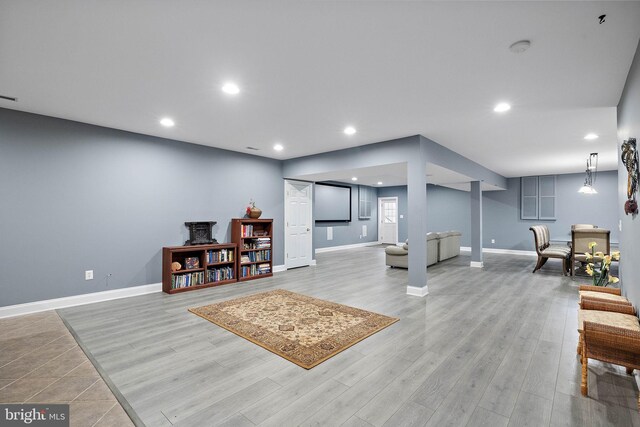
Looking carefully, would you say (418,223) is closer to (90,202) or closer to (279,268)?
(279,268)

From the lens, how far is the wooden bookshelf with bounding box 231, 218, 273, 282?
5758mm

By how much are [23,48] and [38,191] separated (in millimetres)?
2274

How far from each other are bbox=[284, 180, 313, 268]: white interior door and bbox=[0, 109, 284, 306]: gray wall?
162 centimetres

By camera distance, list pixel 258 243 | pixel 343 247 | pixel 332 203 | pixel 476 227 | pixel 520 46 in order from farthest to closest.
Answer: pixel 343 247, pixel 332 203, pixel 476 227, pixel 258 243, pixel 520 46

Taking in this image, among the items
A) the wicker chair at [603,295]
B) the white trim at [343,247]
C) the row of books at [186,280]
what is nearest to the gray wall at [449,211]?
the white trim at [343,247]

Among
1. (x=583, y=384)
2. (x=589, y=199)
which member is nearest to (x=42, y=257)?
(x=583, y=384)

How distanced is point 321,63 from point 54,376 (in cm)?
331

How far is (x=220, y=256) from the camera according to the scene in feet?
17.8

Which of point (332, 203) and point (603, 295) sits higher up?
point (332, 203)

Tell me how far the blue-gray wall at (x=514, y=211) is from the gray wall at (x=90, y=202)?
823cm

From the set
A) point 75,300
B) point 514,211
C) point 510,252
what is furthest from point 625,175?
point 510,252

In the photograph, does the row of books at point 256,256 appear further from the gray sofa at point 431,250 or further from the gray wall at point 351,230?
the gray wall at point 351,230

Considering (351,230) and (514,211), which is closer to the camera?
(514,211)

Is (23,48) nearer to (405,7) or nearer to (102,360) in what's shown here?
(102,360)
